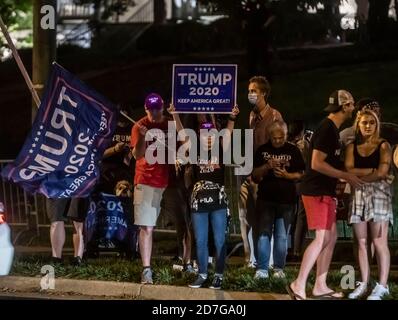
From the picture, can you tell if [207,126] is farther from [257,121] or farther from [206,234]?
[206,234]

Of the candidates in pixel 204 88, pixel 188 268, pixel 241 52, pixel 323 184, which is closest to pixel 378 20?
pixel 241 52

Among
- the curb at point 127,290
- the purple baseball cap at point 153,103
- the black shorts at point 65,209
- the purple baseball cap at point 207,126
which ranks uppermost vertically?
the purple baseball cap at point 153,103

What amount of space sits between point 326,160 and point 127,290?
2538mm

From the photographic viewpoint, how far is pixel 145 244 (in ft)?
30.4

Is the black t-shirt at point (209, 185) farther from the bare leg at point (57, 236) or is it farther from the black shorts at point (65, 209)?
the bare leg at point (57, 236)

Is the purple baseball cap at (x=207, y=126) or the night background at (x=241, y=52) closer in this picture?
the purple baseball cap at (x=207, y=126)

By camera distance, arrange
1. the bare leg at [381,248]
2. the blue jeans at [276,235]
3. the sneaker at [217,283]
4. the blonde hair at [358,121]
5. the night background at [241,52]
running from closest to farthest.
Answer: the blonde hair at [358,121], the bare leg at [381,248], the sneaker at [217,283], the blue jeans at [276,235], the night background at [241,52]

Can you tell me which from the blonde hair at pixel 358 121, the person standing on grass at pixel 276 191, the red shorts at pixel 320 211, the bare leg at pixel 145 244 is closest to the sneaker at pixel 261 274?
the person standing on grass at pixel 276 191

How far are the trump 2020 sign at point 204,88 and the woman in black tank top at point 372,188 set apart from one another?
5.48 feet

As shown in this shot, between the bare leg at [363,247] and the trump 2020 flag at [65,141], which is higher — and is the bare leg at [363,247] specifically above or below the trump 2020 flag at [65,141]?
below

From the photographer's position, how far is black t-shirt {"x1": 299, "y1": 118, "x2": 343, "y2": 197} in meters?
8.40

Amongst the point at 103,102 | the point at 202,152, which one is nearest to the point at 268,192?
the point at 202,152

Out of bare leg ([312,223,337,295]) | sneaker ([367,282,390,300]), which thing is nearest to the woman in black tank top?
sneaker ([367,282,390,300])

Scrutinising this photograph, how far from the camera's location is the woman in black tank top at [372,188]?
8.34 m
